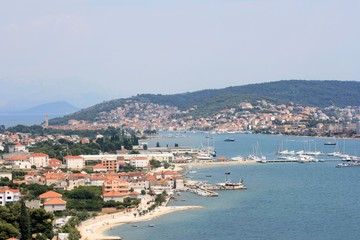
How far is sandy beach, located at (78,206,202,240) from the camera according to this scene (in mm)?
18547

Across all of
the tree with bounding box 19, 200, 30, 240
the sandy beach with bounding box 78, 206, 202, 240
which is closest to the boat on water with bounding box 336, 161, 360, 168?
the sandy beach with bounding box 78, 206, 202, 240

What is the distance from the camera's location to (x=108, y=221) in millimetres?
20406

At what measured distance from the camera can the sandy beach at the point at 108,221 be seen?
60.8ft

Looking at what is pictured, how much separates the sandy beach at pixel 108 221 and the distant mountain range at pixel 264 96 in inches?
2846

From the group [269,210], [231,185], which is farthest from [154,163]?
[269,210]

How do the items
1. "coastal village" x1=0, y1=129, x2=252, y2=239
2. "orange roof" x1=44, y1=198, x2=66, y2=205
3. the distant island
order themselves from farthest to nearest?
the distant island → "coastal village" x1=0, y1=129, x2=252, y2=239 → "orange roof" x1=44, y1=198, x2=66, y2=205

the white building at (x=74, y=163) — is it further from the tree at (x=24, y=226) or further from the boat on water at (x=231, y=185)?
the tree at (x=24, y=226)

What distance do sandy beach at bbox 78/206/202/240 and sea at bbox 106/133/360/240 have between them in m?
0.32

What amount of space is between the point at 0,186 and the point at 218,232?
7.95 m

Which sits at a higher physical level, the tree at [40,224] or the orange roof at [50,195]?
the orange roof at [50,195]

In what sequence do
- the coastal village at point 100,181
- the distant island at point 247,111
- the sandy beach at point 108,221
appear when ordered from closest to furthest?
the sandy beach at point 108,221
the coastal village at point 100,181
the distant island at point 247,111

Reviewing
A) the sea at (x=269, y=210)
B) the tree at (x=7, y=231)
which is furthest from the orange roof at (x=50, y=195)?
the tree at (x=7, y=231)

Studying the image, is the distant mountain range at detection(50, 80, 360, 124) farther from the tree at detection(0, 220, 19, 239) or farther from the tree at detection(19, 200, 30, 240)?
the tree at detection(0, 220, 19, 239)

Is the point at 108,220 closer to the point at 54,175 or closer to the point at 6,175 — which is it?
the point at 54,175
